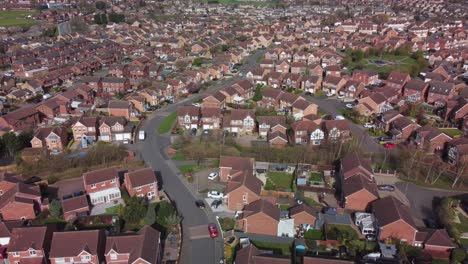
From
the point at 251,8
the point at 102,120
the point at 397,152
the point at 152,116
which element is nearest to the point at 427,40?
the point at 397,152

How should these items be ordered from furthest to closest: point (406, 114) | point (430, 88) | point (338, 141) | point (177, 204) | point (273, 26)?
point (273, 26) < point (430, 88) < point (406, 114) < point (338, 141) < point (177, 204)

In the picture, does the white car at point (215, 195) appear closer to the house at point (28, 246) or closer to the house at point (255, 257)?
the house at point (255, 257)

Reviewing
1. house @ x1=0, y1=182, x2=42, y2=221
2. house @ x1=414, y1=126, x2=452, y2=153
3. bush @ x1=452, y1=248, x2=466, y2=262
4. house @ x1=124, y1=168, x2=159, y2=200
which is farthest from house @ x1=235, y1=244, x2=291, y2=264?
house @ x1=414, y1=126, x2=452, y2=153

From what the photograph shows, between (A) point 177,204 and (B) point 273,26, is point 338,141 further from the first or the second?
(B) point 273,26

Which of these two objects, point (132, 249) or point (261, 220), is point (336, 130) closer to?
point (261, 220)

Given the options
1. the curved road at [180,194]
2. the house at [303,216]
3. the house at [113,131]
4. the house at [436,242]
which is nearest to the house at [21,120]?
the house at [113,131]

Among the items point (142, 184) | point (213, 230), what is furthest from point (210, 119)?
point (213, 230)
